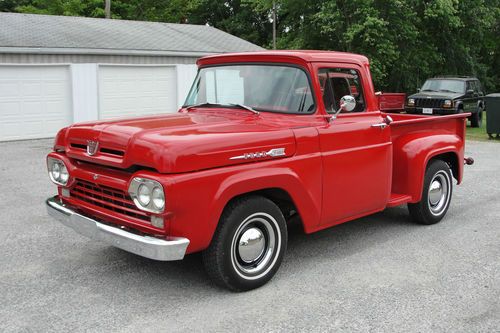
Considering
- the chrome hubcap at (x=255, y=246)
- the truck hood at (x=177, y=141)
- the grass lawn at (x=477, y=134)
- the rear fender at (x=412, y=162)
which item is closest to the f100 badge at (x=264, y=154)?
the truck hood at (x=177, y=141)

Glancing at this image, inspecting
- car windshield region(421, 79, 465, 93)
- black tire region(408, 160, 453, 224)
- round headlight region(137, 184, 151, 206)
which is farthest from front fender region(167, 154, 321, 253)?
car windshield region(421, 79, 465, 93)

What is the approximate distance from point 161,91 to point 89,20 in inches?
188

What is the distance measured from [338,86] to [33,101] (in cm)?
1280

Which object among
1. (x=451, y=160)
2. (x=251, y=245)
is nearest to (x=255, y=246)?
(x=251, y=245)

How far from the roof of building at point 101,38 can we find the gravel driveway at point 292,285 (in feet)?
35.0

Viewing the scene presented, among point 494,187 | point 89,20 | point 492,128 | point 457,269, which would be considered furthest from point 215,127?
point 89,20

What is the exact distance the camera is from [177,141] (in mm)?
3822

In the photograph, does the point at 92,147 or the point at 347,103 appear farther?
the point at 347,103

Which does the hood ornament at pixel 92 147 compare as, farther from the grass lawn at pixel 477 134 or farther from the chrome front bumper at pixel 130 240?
the grass lawn at pixel 477 134

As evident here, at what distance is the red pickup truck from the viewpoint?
151 inches

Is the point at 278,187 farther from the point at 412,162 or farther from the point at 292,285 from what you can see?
the point at 412,162

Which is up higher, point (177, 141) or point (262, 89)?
point (262, 89)

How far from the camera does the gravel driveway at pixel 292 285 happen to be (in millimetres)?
3773

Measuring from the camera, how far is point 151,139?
386 centimetres
